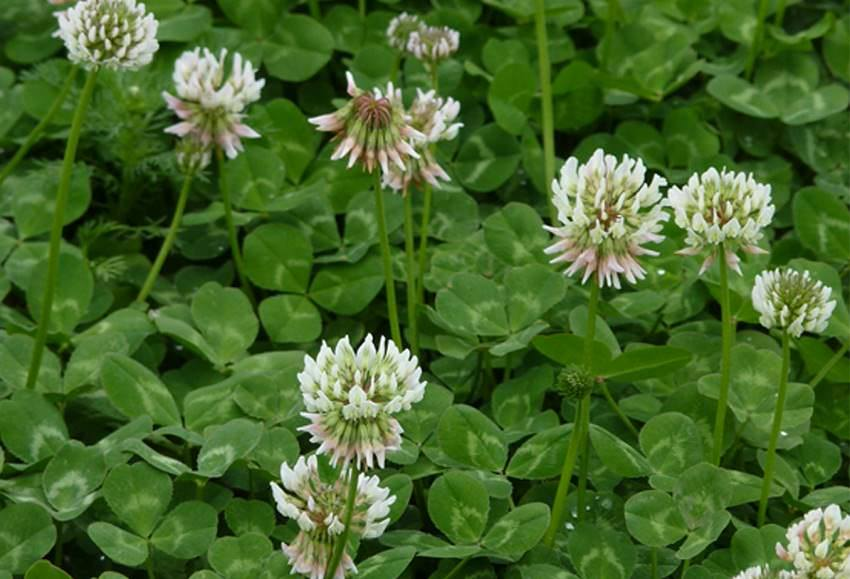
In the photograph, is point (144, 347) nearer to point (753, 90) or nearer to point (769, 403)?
point (769, 403)

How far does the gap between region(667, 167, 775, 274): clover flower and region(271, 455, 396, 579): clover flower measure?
488 mm

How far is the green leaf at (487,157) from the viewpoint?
256cm

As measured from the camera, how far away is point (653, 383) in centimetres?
212

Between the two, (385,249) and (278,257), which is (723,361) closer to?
(385,249)

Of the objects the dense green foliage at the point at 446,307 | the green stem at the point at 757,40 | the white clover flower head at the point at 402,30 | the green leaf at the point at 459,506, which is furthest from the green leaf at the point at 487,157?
the green leaf at the point at 459,506

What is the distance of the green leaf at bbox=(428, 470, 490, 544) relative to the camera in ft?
5.89

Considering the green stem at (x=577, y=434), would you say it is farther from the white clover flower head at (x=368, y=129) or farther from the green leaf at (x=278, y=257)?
the green leaf at (x=278, y=257)

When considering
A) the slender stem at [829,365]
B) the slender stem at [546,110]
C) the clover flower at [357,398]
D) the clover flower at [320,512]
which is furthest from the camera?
the slender stem at [546,110]

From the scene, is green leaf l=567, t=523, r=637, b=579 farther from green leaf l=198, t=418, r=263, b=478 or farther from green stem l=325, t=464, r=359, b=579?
green leaf l=198, t=418, r=263, b=478

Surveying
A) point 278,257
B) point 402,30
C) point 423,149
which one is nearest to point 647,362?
point 423,149

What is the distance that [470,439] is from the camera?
74.8 inches

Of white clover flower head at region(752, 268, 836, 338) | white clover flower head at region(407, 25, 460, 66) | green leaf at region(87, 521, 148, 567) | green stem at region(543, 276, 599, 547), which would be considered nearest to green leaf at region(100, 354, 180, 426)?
green leaf at region(87, 521, 148, 567)

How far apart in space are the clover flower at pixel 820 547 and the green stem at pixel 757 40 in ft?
4.36

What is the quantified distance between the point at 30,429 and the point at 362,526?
56 centimetres
